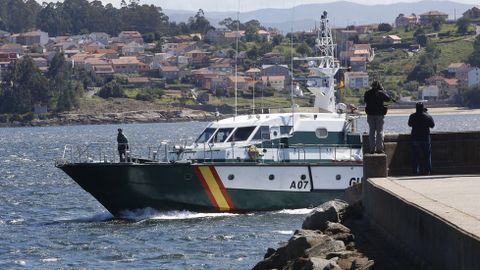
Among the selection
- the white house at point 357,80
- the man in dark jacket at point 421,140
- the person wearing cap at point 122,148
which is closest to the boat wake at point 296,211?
the person wearing cap at point 122,148

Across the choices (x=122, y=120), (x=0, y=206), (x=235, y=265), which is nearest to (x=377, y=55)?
(x=122, y=120)

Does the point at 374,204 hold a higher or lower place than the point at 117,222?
higher

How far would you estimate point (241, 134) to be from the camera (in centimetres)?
3338

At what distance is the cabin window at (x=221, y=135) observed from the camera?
33.4m

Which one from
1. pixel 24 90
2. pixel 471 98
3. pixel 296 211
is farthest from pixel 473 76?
pixel 296 211

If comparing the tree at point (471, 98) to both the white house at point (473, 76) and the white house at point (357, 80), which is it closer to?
the white house at point (473, 76)

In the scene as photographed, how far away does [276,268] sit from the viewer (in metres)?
19.3

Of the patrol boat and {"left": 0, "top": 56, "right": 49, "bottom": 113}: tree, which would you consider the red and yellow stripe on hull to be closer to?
the patrol boat

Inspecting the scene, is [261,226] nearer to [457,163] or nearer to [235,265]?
[235,265]

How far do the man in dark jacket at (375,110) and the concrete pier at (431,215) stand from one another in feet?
1.90

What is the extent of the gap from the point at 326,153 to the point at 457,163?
1183cm

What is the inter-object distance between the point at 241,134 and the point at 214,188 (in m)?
1.57

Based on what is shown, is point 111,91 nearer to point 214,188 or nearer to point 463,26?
point 463,26

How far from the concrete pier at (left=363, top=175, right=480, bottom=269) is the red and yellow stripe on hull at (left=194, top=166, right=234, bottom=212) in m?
12.0
